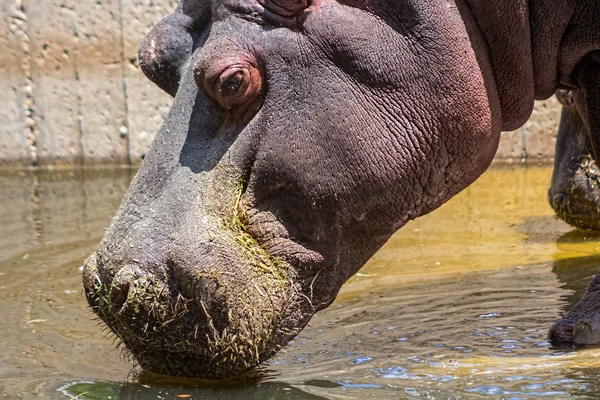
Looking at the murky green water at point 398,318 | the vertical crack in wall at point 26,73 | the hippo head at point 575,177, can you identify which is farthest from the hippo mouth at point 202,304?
the vertical crack in wall at point 26,73

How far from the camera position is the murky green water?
3.21 m

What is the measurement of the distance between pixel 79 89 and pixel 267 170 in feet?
18.3

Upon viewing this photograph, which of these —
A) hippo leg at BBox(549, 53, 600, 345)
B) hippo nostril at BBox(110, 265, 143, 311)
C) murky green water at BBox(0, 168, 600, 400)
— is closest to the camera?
hippo nostril at BBox(110, 265, 143, 311)

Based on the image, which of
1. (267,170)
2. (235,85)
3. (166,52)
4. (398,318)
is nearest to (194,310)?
(267,170)

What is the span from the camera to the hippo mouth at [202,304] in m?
2.96

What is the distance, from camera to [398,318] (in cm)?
420

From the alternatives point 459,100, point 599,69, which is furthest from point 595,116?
point 459,100

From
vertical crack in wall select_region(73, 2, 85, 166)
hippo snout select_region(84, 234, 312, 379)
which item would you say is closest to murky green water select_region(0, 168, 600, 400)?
hippo snout select_region(84, 234, 312, 379)

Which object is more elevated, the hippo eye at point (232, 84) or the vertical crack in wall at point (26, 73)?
the hippo eye at point (232, 84)

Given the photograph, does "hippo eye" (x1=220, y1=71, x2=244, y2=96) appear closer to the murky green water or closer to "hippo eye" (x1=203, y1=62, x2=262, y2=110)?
"hippo eye" (x1=203, y1=62, x2=262, y2=110)

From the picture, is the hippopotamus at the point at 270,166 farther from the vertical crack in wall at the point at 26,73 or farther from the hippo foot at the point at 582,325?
the vertical crack in wall at the point at 26,73

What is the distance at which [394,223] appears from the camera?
3.31 m

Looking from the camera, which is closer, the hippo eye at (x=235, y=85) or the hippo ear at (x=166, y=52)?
the hippo eye at (x=235, y=85)

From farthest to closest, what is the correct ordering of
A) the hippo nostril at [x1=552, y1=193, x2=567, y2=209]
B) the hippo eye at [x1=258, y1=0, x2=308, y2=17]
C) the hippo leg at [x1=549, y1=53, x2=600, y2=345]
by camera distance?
the hippo nostril at [x1=552, y1=193, x2=567, y2=209] < the hippo leg at [x1=549, y1=53, x2=600, y2=345] < the hippo eye at [x1=258, y1=0, x2=308, y2=17]
